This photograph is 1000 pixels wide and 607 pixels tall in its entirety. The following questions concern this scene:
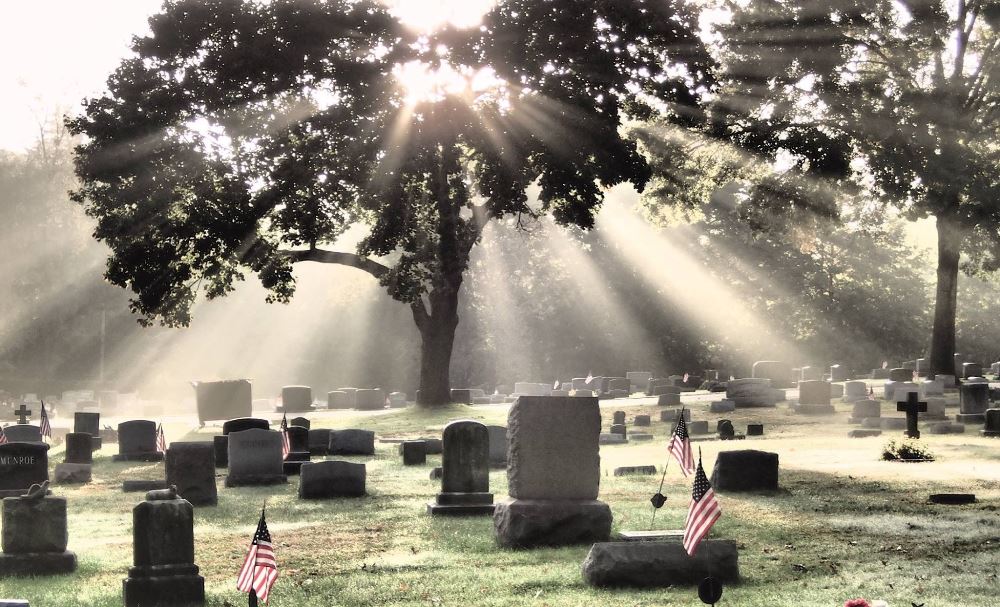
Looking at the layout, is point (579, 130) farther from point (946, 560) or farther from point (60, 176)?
point (60, 176)

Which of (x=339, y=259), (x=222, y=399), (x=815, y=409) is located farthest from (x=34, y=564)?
(x=222, y=399)

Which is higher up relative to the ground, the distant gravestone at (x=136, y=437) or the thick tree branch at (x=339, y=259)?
the thick tree branch at (x=339, y=259)

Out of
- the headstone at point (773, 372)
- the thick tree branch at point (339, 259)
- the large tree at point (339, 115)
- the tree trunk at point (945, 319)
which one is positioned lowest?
the headstone at point (773, 372)

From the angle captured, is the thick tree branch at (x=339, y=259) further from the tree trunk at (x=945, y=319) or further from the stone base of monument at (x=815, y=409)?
the tree trunk at (x=945, y=319)

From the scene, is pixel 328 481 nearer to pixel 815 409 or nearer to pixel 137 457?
pixel 137 457

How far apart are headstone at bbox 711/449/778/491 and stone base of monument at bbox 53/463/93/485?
12.5 metres

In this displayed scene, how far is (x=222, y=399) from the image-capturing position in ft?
140

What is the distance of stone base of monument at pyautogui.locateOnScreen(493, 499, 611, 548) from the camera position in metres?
12.8

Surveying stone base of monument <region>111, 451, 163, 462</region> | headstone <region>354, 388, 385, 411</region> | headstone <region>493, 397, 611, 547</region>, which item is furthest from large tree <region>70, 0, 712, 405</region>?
headstone <region>354, 388, 385, 411</region>

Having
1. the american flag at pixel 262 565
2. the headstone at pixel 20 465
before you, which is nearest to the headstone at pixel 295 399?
the headstone at pixel 20 465

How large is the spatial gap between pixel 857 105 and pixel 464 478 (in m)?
23.0

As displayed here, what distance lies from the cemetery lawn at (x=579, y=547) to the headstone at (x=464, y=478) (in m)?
0.50

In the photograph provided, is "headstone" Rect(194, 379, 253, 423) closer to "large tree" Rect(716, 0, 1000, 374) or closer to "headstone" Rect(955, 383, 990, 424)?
"large tree" Rect(716, 0, 1000, 374)

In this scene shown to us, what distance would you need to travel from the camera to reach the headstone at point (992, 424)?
26.4 meters
